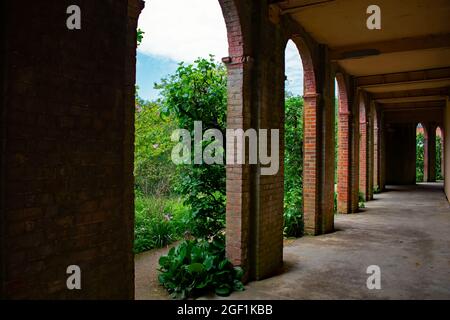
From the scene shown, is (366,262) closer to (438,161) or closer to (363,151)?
(363,151)

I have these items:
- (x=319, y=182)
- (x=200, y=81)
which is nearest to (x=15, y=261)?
(x=200, y=81)

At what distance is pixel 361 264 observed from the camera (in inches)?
229

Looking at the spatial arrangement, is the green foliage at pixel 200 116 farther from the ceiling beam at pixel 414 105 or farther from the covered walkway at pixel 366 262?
the ceiling beam at pixel 414 105

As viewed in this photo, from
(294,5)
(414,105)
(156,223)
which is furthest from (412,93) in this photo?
(156,223)

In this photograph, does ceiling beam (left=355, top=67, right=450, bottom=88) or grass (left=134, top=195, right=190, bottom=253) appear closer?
grass (left=134, top=195, right=190, bottom=253)

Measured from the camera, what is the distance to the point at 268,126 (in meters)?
5.34

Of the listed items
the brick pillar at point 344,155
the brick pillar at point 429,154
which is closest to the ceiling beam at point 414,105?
the brick pillar at point 344,155

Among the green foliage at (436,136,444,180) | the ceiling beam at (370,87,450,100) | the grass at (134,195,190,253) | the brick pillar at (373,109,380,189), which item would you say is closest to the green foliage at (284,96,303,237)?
the grass at (134,195,190,253)

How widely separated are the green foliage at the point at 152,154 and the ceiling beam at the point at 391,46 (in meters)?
4.45

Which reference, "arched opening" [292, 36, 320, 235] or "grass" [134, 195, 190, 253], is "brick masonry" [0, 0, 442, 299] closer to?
"grass" [134, 195, 190, 253]

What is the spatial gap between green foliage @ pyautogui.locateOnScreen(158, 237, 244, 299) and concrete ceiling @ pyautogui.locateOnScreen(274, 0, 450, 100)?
3.91m

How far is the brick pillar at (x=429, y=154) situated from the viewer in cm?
2592

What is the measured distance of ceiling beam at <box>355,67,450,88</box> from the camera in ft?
34.6
